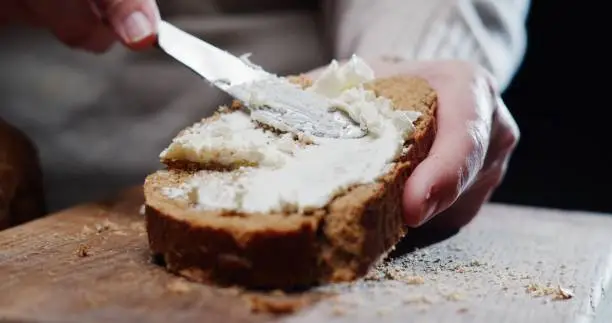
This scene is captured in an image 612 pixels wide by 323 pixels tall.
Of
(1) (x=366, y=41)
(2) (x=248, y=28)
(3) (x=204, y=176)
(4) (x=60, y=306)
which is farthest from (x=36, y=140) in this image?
(4) (x=60, y=306)

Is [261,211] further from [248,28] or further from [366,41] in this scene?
[248,28]

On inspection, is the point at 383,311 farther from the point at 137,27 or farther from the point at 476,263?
the point at 137,27

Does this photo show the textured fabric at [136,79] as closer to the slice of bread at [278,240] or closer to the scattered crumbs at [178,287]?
the slice of bread at [278,240]

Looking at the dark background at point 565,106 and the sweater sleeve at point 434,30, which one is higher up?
the sweater sleeve at point 434,30

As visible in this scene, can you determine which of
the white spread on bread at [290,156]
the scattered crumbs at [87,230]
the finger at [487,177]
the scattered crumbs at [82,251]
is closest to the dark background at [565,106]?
the finger at [487,177]

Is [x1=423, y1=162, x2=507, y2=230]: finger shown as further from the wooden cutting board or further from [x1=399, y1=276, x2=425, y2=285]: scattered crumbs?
[x1=399, y1=276, x2=425, y2=285]: scattered crumbs
